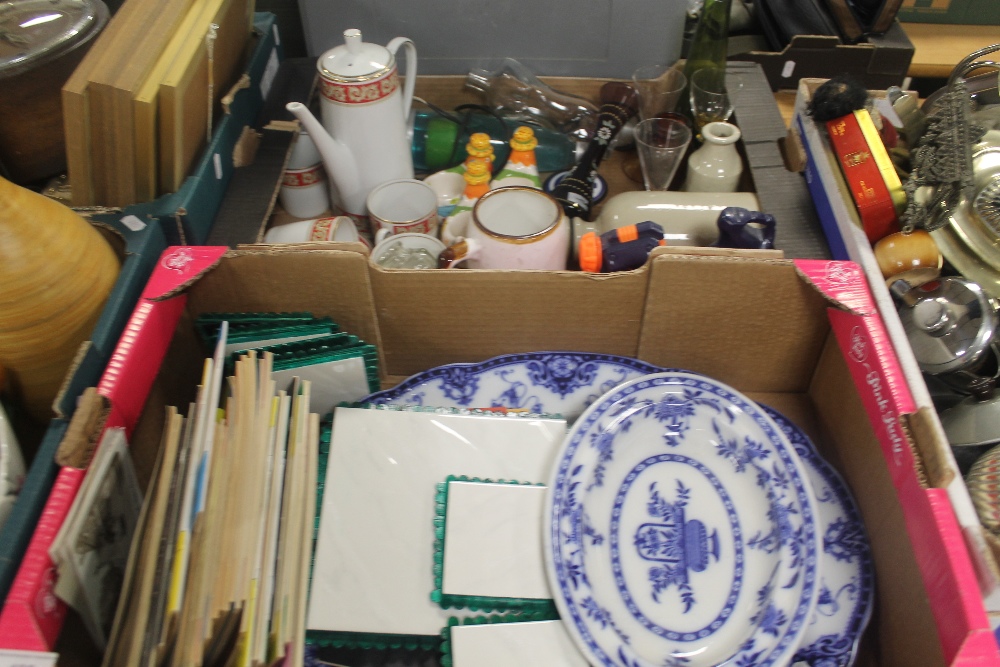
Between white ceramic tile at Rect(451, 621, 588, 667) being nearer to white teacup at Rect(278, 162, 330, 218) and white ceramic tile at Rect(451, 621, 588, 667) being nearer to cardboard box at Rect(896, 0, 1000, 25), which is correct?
white teacup at Rect(278, 162, 330, 218)

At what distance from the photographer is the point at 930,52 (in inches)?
A: 56.6

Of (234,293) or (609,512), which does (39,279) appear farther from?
(609,512)

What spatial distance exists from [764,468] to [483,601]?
0.32 meters

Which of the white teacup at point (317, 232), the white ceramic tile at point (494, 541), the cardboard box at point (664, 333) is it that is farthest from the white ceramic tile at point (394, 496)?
the white teacup at point (317, 232)

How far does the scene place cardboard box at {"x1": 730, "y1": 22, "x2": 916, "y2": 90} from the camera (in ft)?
3.60

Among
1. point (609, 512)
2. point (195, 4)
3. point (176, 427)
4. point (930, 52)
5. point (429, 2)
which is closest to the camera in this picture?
point (176, 427)

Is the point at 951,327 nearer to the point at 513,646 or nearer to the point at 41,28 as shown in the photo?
the point at 513,646

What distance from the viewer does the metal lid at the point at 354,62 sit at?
2.74ft

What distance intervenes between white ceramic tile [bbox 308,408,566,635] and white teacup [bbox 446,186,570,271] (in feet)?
0.60

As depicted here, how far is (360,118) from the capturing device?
0.86 meters

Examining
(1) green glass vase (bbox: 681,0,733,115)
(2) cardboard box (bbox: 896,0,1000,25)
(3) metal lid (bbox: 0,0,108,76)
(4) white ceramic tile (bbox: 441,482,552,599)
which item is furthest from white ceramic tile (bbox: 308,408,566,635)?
(2) cardboard box (bbox: 896,0,1000,25)

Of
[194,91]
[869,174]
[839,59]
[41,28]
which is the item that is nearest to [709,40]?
[839,59]

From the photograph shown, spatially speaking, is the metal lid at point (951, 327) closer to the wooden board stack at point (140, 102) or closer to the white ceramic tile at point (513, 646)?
the white ceramic tile at point (513, 646)

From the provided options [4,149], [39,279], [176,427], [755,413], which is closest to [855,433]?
[755,413]
